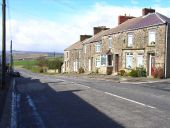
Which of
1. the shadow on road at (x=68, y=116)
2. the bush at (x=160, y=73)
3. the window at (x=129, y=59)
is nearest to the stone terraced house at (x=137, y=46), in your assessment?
the window at (x=129, y=59)

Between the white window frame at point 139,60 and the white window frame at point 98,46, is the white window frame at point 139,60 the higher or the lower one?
the lower one

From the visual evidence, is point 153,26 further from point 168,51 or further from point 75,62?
point 75,62

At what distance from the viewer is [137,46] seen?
43.3 metres

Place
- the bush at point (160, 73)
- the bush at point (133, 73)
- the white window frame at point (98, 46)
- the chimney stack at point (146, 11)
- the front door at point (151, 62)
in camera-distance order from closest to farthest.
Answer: the bush at point (160, 73) < the front door at point (151, 62) < the bush at point (133, 73) < the chimney stack at point (146, 11) < the white window frame at point (98, 46)

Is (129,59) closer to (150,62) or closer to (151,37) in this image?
(150,62)

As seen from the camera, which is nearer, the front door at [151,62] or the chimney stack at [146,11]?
the front door at [151,62]

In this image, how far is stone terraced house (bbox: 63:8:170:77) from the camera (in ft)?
127

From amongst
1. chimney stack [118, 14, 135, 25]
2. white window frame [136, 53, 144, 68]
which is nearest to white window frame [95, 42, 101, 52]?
chimney stack [118, 14, 135, 25]

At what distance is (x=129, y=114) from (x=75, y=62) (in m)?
64.6

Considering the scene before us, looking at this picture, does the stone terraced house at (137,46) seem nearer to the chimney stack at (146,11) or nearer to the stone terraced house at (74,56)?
the chimney stack at (146,11)

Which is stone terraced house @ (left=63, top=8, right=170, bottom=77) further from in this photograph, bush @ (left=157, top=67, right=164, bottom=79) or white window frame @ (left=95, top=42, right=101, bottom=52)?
bush @ (left=157, top=67, right=164, bottom=79)

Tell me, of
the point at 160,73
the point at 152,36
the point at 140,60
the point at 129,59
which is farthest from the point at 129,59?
the point at 160,73

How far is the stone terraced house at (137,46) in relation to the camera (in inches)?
1518

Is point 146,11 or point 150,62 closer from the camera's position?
point 150,62
